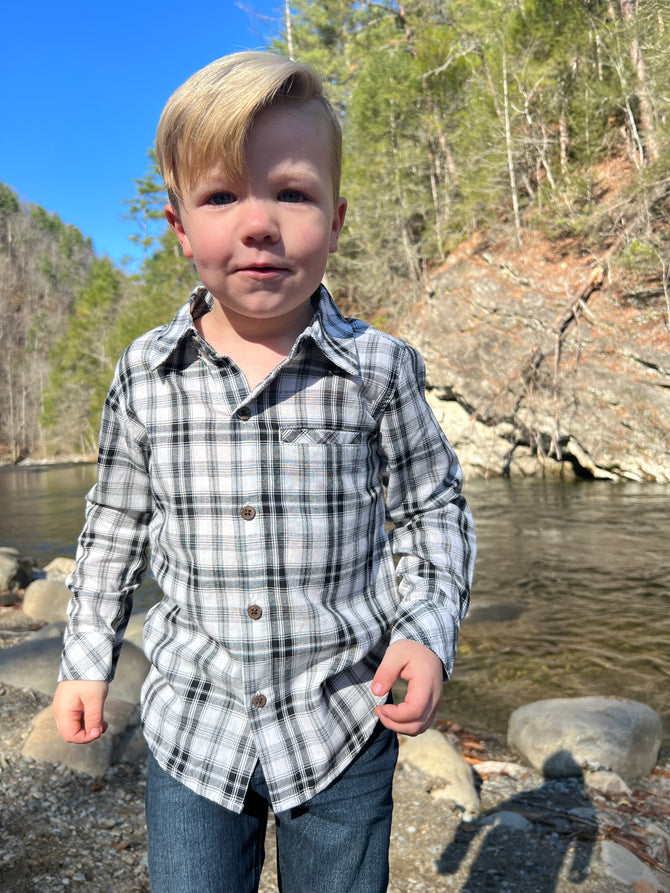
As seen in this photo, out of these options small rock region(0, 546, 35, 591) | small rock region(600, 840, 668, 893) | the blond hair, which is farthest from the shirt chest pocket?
small rock region(0, 546, 35, 591)

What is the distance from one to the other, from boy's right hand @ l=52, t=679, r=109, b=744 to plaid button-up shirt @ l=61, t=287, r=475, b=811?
0.03m

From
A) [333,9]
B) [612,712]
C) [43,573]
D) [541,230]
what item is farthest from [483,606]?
[333,9]

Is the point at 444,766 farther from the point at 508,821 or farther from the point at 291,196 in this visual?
the point at 291,196

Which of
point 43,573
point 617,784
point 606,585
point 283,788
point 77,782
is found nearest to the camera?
point 283,788

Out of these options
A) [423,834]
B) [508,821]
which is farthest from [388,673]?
[508,821]

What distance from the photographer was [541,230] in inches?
762

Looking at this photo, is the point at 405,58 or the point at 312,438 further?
the point at 405,58

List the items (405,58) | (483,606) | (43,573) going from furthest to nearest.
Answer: (405,58)
(43,573)
(483,606)

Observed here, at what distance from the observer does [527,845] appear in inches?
106

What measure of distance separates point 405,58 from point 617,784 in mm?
27193

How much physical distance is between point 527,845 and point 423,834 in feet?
1.28

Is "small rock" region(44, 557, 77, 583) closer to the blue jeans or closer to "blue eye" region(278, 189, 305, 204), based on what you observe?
the blue jeans

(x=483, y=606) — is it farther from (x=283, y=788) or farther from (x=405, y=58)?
(x=405, y=58)

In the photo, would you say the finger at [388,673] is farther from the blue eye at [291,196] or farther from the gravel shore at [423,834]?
the gravel shore at [423,834]
